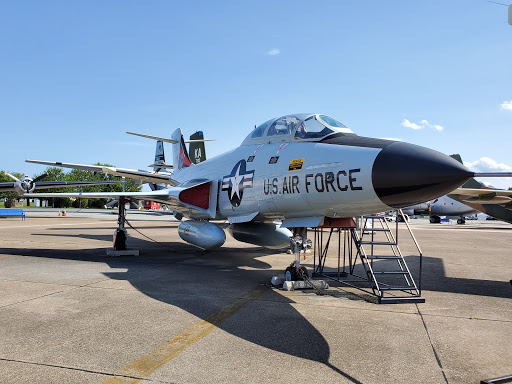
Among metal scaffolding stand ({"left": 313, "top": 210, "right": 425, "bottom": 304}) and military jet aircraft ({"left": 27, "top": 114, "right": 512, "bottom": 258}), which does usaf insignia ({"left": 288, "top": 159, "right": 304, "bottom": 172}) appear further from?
metal scaffolding stand ({"left": 313, "top": 210, "right": 425, "bottom": 304})

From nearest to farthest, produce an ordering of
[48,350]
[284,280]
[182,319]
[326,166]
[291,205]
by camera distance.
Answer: [48,350] < [182,319] < [326,166] < [291,205] < [284,280]

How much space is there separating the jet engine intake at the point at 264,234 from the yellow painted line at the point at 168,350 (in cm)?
398

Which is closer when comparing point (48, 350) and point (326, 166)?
point (48, 350)

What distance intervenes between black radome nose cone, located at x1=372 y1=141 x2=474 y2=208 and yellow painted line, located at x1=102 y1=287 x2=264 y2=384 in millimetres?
2661

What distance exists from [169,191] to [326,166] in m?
5.85

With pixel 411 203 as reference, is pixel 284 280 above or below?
below

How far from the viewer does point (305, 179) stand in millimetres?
6121

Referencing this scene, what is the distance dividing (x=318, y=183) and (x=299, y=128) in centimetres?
144

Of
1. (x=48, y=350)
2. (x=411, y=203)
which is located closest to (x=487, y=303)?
(x=411, y=203)

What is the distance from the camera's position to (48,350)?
3.67 m

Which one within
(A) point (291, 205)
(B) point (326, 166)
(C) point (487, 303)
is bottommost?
(C) point (487, 303)

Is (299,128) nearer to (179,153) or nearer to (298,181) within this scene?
(298,181)

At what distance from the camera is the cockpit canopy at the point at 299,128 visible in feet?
21.6

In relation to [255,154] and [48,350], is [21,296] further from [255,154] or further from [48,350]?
[255,154]
